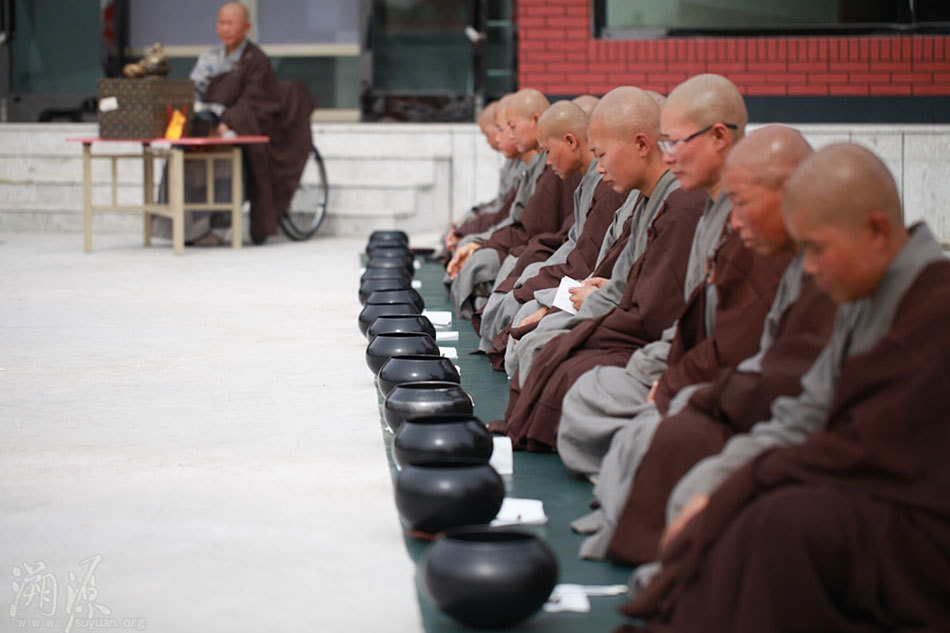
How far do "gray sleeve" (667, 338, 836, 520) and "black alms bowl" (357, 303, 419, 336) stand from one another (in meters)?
2.98

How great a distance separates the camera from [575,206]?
5680 millimetres

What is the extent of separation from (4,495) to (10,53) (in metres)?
11.0

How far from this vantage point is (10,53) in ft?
44.8

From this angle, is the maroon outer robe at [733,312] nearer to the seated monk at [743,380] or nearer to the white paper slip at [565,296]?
the seated monk at [743,380]

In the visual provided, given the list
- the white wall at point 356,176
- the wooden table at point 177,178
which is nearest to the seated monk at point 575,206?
the wooden table at point 177,178


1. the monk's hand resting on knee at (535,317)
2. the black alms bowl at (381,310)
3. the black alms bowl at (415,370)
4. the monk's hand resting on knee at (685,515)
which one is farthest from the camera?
the black alms bowl at (381,310)

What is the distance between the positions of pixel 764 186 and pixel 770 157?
7 cm

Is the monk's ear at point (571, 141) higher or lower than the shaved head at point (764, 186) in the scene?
higher

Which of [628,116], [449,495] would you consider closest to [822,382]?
[449,495]

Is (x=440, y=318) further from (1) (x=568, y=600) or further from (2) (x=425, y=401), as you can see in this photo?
(1) (x=568, y=600)

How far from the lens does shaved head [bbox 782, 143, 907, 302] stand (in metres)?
2.36

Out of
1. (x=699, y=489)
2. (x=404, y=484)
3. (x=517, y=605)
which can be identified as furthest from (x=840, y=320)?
(x=404, y=484)

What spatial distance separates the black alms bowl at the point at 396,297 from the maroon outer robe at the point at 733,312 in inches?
99.3

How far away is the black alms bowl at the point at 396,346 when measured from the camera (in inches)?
180
